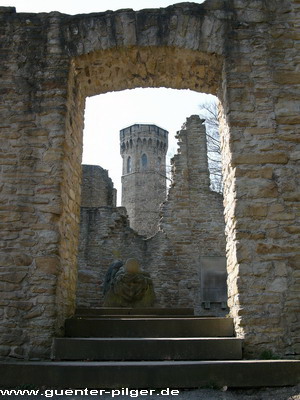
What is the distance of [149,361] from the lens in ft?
13.2

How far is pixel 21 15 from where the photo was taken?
Result: 5336 mm

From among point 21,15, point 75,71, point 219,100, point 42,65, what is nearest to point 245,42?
point 219,100

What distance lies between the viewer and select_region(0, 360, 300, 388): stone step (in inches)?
143

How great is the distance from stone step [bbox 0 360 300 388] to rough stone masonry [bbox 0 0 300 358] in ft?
1.27

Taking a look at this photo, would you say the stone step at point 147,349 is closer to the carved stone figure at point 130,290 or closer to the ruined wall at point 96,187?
the carved stone figure at point 130,290

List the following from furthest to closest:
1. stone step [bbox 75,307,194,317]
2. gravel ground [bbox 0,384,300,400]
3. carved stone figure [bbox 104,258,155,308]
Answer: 1. carved stone figure [bbox 104,258,155,308]
2. stone step [bbox 75,307,194,317]
3. gravel ground [bbox 0,384,300,400]

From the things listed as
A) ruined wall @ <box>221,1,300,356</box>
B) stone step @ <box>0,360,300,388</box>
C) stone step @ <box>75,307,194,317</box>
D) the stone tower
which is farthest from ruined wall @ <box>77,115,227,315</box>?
the stone tower

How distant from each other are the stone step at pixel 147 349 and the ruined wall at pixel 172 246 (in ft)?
29.4

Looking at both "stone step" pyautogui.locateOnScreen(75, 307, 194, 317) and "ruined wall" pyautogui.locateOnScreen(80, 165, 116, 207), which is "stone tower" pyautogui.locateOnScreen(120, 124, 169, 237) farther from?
"stone step" pyautogui.locateOnScreen(75, 307, 194, 317)

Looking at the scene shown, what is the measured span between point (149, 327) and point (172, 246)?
983cm

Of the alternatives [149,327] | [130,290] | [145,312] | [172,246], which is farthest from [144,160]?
[149,327]

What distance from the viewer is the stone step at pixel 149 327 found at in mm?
4535

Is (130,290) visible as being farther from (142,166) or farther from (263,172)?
(142,166)

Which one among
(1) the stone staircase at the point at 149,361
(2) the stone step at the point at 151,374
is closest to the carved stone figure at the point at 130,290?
(1) the stone staircase at the point at 149,361
